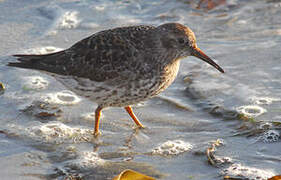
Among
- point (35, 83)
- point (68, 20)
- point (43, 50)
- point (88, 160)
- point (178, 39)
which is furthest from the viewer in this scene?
point (68, 20)

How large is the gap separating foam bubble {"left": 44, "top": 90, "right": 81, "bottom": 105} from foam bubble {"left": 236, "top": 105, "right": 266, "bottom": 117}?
1.92 m

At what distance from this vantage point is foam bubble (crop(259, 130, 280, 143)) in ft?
16.3

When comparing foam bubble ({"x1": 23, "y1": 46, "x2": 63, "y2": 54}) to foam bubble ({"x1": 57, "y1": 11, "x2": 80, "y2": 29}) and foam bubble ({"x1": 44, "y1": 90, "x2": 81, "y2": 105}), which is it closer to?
foam bubble ({"x1": 57, "y1": 11, "x2": 80, "y2": 29})

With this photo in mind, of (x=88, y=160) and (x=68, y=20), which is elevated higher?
(x=68, y=20)

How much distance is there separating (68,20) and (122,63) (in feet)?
11.5

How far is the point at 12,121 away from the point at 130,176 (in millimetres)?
1827

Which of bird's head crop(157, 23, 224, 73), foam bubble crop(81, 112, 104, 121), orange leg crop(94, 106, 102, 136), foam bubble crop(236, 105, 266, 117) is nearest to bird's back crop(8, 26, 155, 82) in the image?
bird's head crop(157, 23, 224, 73)

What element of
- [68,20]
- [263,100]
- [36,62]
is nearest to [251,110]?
[263,100]

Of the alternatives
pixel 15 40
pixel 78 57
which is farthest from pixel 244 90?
pixel 15 40

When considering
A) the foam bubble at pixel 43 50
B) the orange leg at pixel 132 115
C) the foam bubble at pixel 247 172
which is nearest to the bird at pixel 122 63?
the orange leg at pixel 132 115

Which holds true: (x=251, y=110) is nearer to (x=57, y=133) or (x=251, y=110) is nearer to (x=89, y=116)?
(x=89, y=116)

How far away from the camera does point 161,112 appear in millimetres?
5750

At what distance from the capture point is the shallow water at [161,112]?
182 inches

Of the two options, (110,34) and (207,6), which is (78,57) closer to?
(110,34)
